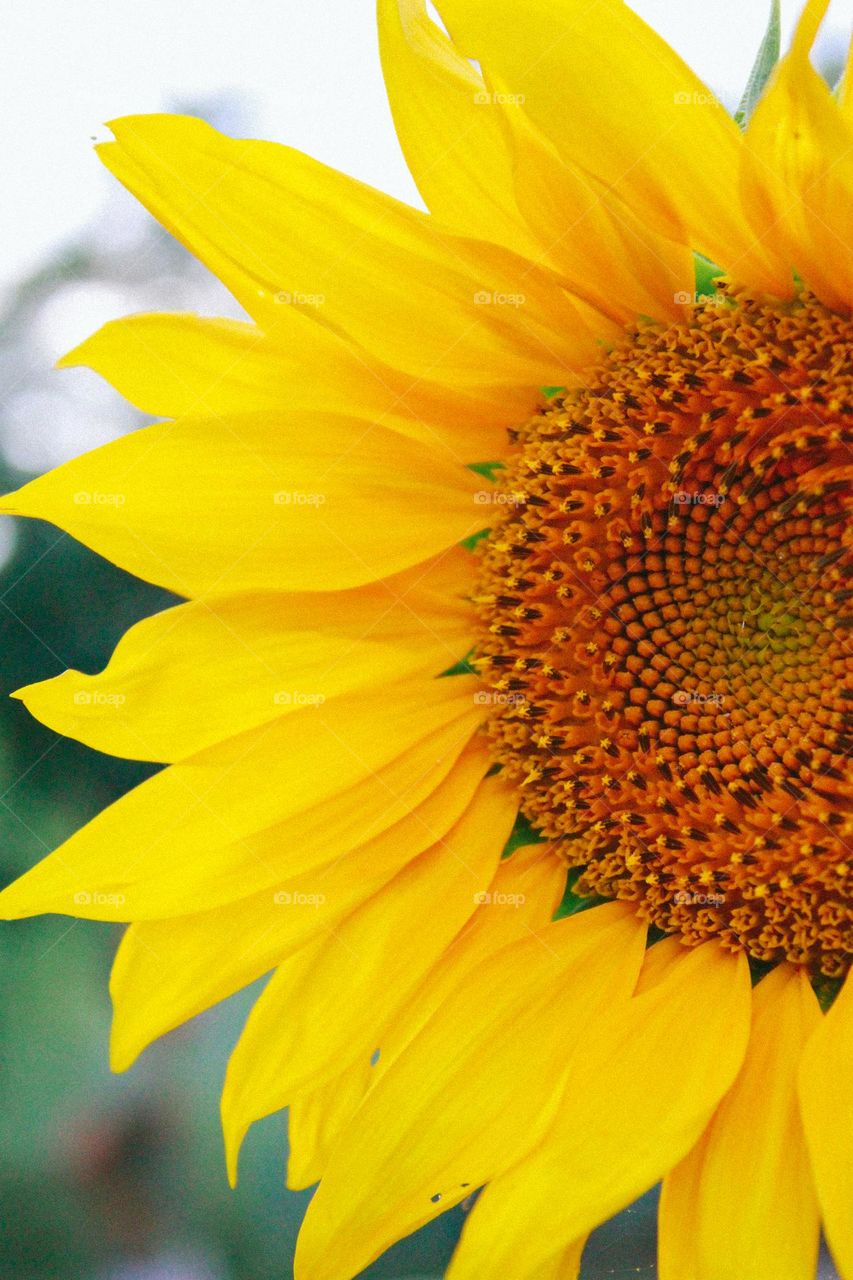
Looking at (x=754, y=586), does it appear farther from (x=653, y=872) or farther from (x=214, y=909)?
(x=214, y=909)

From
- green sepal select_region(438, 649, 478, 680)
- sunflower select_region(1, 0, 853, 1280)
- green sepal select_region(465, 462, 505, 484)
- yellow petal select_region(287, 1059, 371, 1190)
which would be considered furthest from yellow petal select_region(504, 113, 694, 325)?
yellow petal select_region(287, 1059, 371, 1190)

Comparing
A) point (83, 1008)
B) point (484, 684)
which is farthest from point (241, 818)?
point (83, 1008)

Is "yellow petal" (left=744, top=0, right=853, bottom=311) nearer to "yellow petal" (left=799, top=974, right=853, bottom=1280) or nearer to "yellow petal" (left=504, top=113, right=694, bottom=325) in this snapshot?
"yellow petal" (left=504, top=113, right=694, bottom=325)

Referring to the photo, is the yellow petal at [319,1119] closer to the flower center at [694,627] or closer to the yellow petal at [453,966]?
the yellow petal at [453,966]

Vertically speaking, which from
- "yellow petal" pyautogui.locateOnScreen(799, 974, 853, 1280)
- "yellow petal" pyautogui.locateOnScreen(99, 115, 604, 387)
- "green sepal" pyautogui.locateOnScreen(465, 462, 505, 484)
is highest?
"yellow petal" pyautogui.locateOnScreen(99, 115, 604, 387)

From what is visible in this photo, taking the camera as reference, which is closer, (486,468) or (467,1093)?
(467,1093)

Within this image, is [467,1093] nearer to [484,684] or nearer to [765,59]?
[484,684]

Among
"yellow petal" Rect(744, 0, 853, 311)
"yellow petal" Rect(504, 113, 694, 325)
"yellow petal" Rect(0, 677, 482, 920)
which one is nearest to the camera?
"yellow petal" Rect(744, 0, 853, 311)

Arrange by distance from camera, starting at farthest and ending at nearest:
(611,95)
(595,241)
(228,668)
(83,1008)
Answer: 1. (83,1008)
2. (228,668)
3. (595,241)
4. (611,95)
